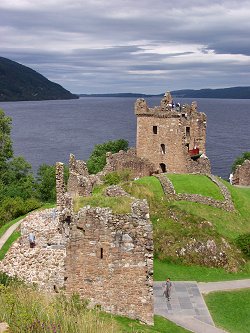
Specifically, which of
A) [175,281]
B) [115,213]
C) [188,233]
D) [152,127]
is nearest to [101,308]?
[115,213]

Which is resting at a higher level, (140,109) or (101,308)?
(140,109)

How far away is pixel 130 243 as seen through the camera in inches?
704

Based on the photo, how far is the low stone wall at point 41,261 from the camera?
747 inches

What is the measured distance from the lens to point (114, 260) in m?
18.1

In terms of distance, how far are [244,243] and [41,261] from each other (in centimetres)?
1578

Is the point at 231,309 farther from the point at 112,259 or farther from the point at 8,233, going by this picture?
the point at 8,233

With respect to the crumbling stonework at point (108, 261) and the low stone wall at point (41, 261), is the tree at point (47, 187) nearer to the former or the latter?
the low stone wall at point (41, 261)

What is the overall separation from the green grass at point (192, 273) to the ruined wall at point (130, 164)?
18833 millimetres

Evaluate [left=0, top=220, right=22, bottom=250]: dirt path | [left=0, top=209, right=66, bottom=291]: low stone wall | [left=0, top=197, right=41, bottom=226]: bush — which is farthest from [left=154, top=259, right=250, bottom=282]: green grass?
[left=0, top=197, right=41, bottom=226]: bush

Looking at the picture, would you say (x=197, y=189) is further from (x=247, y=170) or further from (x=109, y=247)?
(x=109, y=247)

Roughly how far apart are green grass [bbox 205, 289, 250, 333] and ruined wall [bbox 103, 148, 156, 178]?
2300 centimetres

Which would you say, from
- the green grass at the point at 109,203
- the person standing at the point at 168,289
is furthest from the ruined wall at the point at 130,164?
the green grass at the point at 109,203

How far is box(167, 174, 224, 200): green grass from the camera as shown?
3581cm

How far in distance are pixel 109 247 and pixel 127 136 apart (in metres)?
138
